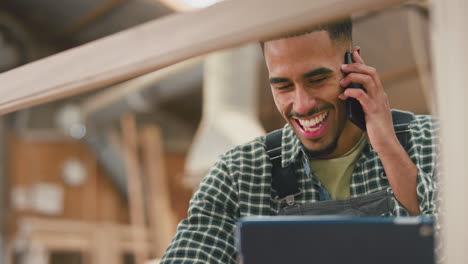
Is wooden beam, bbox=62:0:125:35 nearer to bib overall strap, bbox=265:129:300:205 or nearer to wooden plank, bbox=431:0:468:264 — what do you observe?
bib overall strap, bbox=265:129:300:205

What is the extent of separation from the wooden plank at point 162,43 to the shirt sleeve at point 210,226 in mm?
416

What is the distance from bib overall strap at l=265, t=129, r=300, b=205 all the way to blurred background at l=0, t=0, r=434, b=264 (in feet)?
9.36

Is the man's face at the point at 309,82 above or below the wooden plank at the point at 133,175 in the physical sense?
below

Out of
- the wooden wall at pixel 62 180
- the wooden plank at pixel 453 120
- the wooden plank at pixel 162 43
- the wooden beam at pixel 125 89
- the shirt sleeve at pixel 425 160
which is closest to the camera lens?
the wooden plank at pixel 453 120

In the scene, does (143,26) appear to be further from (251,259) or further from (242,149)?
(242,149)

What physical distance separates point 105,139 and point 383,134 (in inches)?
197

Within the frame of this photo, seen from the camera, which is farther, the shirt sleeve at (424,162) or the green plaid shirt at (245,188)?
the green plaid shirt at (245,188)

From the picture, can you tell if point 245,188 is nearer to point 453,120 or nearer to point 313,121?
point 313,121

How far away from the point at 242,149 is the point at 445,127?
29.8 inches

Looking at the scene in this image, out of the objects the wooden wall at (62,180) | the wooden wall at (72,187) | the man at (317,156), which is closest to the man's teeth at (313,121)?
the man at (317,156)

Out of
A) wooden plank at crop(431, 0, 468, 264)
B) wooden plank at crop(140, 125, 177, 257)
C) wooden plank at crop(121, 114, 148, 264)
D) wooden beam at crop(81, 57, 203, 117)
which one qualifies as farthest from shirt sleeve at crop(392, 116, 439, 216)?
wooden plank at crop(121, 114, 148, 264)

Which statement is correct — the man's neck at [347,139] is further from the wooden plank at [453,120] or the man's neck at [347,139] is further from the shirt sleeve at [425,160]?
the wooden plank at [453,120]

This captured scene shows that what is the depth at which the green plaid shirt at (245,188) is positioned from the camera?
1173 mm

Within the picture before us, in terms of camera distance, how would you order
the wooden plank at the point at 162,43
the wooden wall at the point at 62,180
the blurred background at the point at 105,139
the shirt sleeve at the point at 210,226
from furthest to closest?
the wooden wall at the point at 62,180 < the blurred background at the point at 105,139 < the shirt sleeve at the point at 210,226 < the wooden plank at the point at 162,43
